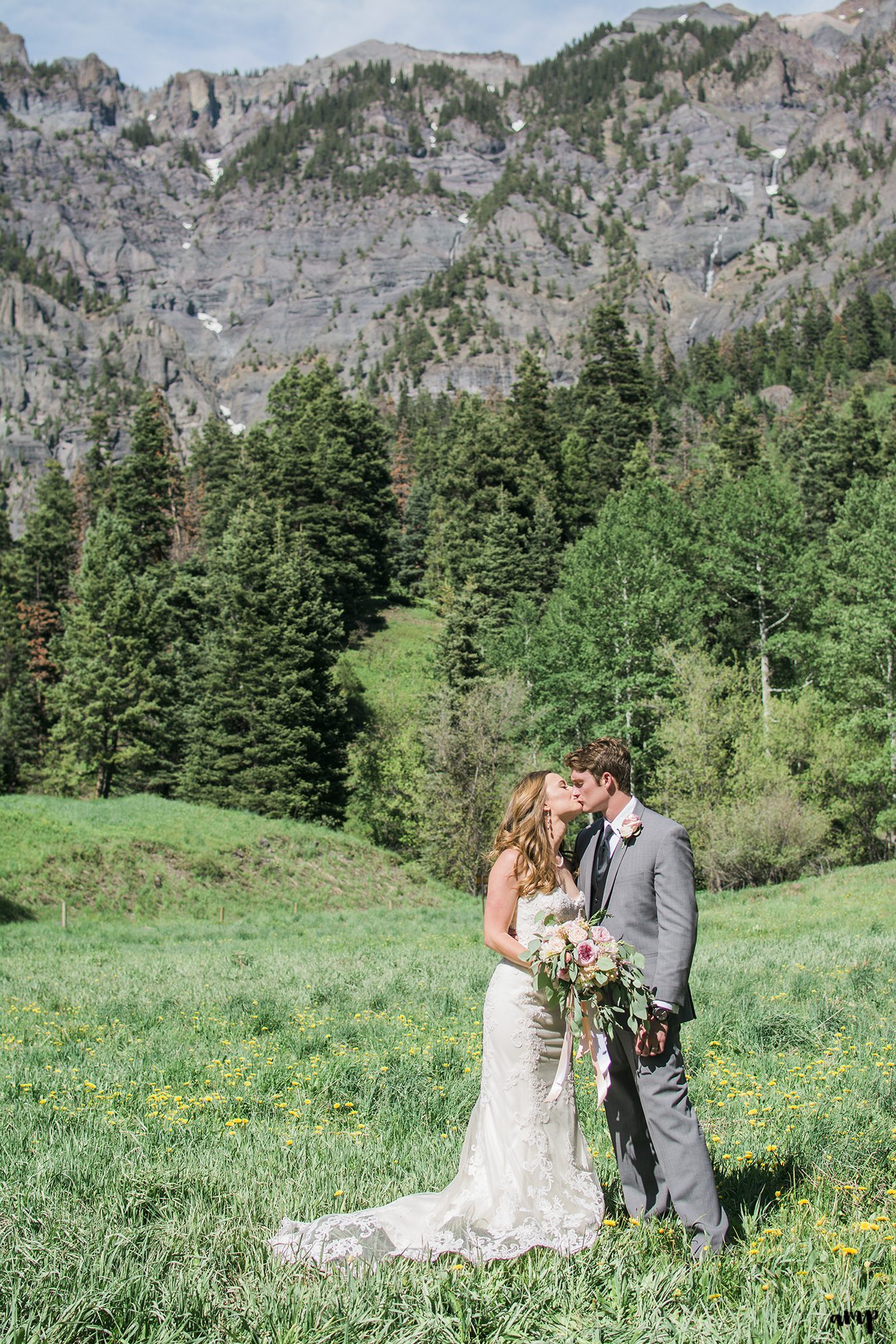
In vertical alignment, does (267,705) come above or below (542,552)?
below

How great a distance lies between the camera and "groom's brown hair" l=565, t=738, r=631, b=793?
511 centimetres

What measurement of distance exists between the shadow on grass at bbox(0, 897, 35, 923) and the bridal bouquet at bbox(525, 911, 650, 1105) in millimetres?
22601

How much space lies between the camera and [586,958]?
14.5 feet

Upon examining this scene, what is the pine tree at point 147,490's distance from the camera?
66500 millimetres

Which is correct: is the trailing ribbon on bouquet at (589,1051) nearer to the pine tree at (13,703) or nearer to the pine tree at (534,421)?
the pine tree at (13,703)

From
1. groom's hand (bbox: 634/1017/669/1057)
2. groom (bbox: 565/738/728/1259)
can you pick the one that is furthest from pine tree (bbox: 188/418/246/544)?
groom's hand (bbox: 634/1017/669/1057)

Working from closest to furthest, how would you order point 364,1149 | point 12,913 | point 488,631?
point 364,1149 < point 12,913 < point 488,631

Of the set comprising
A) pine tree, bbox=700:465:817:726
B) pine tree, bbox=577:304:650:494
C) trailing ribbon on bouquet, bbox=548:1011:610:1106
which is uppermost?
pine tree, bbox=577:304:650:494

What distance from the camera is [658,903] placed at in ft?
16.0

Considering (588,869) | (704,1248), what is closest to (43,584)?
(588,869)

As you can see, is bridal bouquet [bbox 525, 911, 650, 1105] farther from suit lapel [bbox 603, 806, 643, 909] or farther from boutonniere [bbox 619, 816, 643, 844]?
boutonniere [bbox 619, 816, 643, 844]

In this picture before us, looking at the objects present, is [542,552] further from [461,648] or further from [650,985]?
[650,985]

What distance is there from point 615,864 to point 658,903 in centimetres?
34

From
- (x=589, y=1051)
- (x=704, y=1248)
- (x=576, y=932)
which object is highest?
(x=576, y=932)
